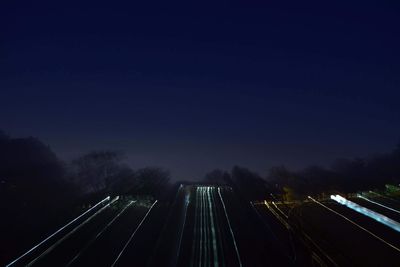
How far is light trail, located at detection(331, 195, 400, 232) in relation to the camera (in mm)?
25375

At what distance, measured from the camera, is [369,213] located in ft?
93.6

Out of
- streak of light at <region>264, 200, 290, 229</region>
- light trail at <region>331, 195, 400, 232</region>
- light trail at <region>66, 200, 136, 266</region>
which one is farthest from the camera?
streak of light at <region>264, 200, 290, 229</region>

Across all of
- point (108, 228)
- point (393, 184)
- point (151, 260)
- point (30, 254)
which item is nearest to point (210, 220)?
point (108, 228)

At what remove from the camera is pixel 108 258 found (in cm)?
1969

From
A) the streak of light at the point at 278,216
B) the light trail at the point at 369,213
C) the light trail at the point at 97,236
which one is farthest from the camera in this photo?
the streak of light at the point at 278,216

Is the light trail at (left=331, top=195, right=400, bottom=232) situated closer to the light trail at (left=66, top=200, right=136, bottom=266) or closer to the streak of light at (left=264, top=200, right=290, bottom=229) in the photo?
the streak of light at (left=264, top=200, right=290, bottom=229)

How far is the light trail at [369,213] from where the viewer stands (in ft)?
83.3

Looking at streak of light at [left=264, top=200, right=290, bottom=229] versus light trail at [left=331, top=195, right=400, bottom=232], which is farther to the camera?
streak of light at [left=264, top=200, right=290, bottom=229]

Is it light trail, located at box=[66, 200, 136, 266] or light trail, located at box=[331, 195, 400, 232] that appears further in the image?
light trail, located at box=[331, 195, 400, 232]

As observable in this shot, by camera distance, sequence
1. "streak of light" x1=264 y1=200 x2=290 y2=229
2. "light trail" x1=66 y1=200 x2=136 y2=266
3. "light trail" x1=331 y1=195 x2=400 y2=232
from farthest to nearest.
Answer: "streak of light" x1=264 y1=200 x2=290 y2=229
"light trail" x1=331 y1=195 x2=400 y2=232
"light trail" x1=66 y1=200 x2=136 y2=266

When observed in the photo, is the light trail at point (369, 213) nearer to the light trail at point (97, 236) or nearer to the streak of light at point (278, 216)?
the streak of light at point (278, 216)

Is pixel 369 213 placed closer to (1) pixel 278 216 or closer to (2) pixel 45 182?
(1) pixel 278 216

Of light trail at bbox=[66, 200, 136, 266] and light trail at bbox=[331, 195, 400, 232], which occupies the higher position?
light trail at bbox=[331, 195, 400, 232]

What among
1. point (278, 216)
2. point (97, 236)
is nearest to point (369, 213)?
point (278, 216)
